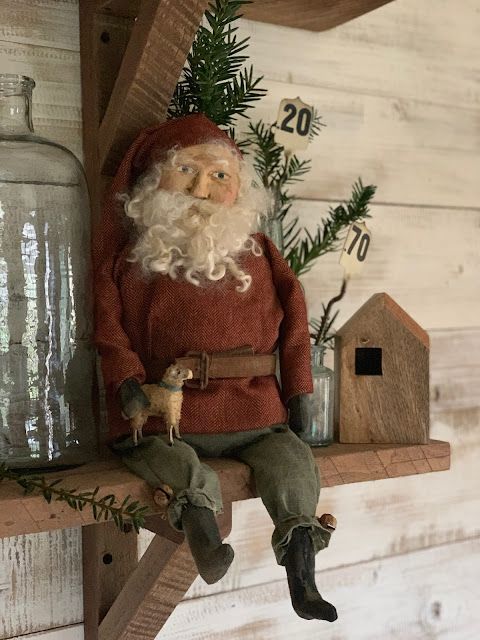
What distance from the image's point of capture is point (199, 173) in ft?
2.02

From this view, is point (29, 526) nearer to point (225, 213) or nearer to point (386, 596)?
point (225, 213)

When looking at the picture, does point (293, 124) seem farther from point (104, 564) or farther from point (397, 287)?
point (104, 564)

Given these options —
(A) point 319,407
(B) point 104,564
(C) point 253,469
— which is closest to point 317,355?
(A) point 319,407

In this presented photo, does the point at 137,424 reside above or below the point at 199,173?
below

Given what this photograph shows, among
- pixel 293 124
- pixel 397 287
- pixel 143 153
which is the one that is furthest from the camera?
pixel 397 287

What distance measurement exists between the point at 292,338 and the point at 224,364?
0.22 feet

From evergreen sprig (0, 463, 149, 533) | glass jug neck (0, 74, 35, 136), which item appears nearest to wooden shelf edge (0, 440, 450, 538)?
evergreen sprig (0, 463, 149, 533)

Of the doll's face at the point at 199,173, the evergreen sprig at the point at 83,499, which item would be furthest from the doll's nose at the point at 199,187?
the evergreen sprig at the point at 83,499

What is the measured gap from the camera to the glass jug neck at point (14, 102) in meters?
0.61

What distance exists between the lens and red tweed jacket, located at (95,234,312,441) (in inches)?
23.2

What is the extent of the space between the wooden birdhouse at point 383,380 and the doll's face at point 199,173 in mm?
167

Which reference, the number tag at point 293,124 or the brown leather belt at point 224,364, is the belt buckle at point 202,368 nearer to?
the brown leather belt at point 224,364

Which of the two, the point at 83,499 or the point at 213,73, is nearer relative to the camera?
the point at 83,499

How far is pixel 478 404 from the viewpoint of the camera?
1.00 m
